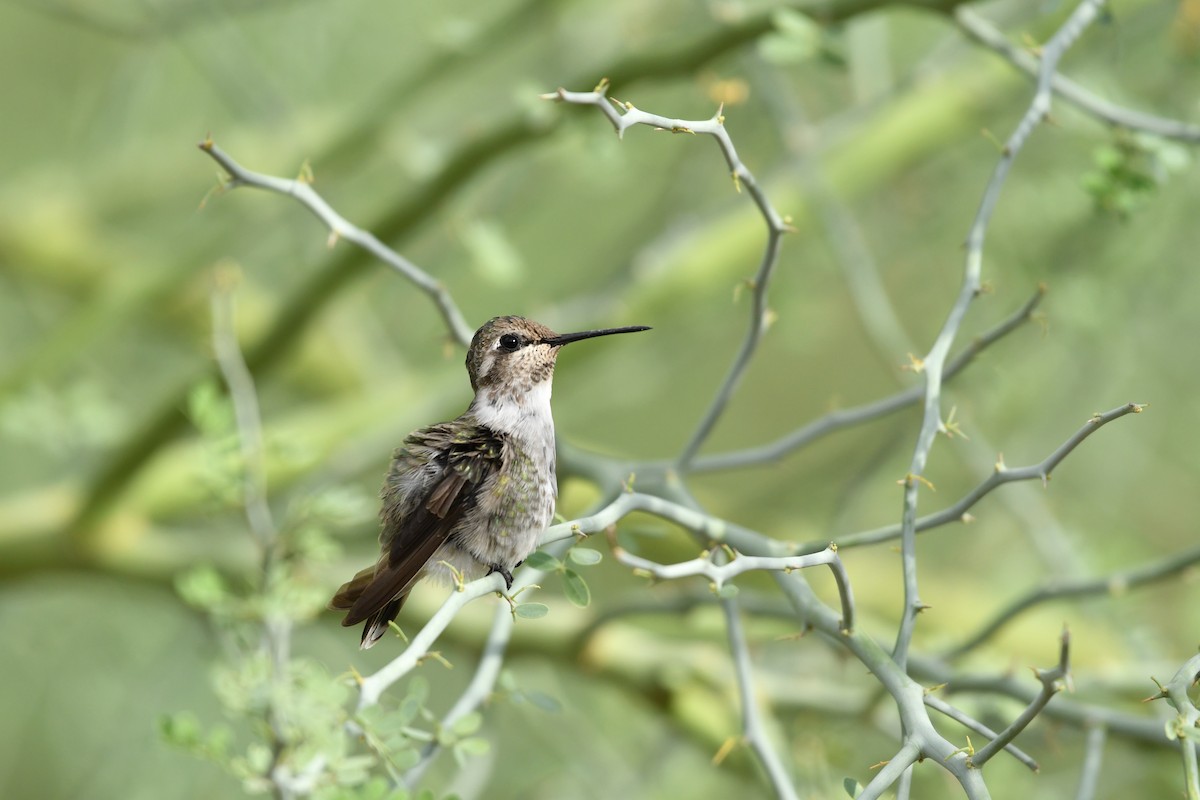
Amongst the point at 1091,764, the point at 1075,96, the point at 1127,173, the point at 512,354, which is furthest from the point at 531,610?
the point at 1127,173

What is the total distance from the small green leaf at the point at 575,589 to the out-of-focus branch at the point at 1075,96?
4.74 ft

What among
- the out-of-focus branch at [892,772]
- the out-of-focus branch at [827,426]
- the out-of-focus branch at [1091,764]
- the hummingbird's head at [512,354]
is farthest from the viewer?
the out-of-focus branch at [827,426]

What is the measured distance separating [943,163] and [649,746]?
9.29ft

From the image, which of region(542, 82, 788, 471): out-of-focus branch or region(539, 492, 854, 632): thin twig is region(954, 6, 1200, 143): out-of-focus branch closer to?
region(542, 82, 788, 471): out-of-focus branch

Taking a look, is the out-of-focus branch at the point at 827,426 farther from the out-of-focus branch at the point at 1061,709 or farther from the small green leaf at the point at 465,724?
the small green leaf at the point at 465,724

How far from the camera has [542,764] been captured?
5.18 metres

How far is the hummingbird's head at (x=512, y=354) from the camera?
2.34 metres

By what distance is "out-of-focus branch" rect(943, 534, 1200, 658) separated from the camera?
2.64m

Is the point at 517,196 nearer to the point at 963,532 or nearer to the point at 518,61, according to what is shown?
the point at 518,61

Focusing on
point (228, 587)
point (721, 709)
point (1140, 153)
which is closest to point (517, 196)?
point (228, 587)

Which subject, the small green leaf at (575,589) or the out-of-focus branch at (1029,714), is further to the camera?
the small green leaf at (575,589)

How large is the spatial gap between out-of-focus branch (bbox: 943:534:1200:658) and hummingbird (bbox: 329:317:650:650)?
40.1 inches

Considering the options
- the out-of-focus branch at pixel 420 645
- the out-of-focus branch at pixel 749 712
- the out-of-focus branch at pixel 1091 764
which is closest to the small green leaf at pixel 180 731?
the out-of-focus branch at pixel 420 645

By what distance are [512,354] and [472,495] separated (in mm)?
318
